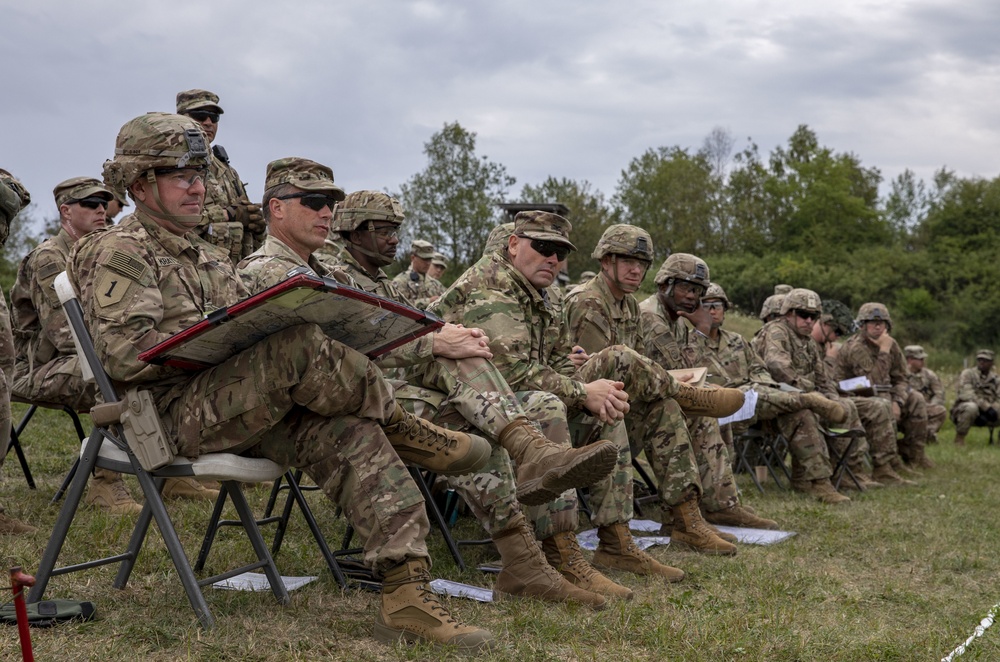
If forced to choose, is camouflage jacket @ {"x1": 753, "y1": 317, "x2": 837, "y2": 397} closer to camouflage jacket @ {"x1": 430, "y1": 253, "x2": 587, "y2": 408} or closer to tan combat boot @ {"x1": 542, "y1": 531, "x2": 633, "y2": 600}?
camouflage jacket @ {"x1": 430, "y1": 253, "x2": 587, "y2": 408}

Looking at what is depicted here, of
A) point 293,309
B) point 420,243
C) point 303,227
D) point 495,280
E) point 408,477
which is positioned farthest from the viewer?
point 420,243

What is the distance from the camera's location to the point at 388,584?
4098mm

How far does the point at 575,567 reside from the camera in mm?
5379

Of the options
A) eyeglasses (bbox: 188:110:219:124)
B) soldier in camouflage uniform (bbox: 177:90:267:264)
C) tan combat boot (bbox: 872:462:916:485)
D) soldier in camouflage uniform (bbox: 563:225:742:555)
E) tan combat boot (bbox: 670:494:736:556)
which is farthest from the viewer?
tan combat boot (bbox: 872:462:916:485)

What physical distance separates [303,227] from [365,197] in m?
1.14

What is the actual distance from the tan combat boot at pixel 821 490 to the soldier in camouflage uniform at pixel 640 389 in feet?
10.8

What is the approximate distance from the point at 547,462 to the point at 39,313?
3654 mm

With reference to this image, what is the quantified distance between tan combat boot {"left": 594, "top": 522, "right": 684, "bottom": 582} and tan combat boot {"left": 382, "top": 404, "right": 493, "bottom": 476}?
1.65 metres

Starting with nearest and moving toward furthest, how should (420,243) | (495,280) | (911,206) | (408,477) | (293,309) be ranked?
(293,309)
(408,477)
(495,280)
(420,243)
(911,206)

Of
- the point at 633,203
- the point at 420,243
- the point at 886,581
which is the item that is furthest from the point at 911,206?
the point at 886,581

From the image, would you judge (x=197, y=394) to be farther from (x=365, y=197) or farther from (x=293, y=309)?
(x=365, y=197)

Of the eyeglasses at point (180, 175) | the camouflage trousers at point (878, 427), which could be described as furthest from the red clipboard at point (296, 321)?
the camouflage trousers at point (878, 427)

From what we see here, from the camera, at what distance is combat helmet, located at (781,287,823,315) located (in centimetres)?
1174

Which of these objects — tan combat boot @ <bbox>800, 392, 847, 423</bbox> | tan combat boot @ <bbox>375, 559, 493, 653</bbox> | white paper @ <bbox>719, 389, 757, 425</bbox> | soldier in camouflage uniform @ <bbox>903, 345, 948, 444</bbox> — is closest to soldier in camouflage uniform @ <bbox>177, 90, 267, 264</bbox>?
tan combat boot @ <bbox>375, 559, 493, 653</bbox>
